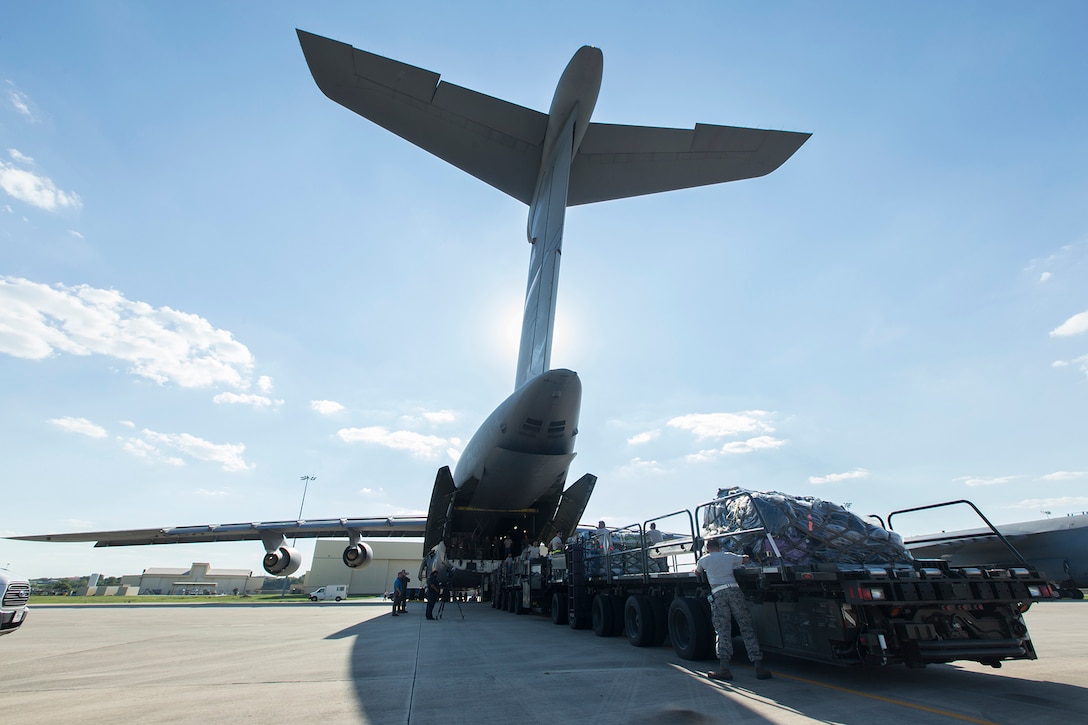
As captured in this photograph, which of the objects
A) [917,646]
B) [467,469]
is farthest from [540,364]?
[917,646]

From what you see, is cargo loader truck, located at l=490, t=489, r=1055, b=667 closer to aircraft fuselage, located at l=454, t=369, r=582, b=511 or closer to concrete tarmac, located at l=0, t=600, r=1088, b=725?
concrete tarmac, located at l=0, t=600, r=1088, b=725

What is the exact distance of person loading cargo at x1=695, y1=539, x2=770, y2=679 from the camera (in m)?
5.08

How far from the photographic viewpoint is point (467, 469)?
48.6 feet

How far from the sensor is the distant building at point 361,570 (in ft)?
159

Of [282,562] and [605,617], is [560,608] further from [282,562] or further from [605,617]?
[282,562]

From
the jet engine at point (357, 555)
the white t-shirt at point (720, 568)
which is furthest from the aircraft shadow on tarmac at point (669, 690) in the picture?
the jet engine at point (357, 555)

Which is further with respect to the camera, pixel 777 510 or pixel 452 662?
pixel 452 662

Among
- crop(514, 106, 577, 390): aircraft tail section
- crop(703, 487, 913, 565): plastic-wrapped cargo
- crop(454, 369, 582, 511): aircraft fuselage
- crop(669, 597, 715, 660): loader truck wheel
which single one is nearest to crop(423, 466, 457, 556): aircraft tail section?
crop(454, 369, 582, 511): aircraft fuselage

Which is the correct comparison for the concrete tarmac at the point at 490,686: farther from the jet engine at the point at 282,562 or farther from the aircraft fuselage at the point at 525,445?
the jet engine at the point at 282,562

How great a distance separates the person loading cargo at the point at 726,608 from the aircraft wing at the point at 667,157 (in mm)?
10451

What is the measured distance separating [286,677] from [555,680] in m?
2.66

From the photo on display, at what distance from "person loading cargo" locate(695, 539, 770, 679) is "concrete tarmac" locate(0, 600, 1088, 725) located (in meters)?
0.18

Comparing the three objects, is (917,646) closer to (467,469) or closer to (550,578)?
(550,578)

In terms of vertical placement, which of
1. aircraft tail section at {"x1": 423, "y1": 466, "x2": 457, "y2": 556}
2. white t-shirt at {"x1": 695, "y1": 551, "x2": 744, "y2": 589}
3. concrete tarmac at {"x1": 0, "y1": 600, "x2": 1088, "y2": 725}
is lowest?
concrete tarmac at {"x1": 0, "y1": 600, "x2": 1088, "y2": 725}
